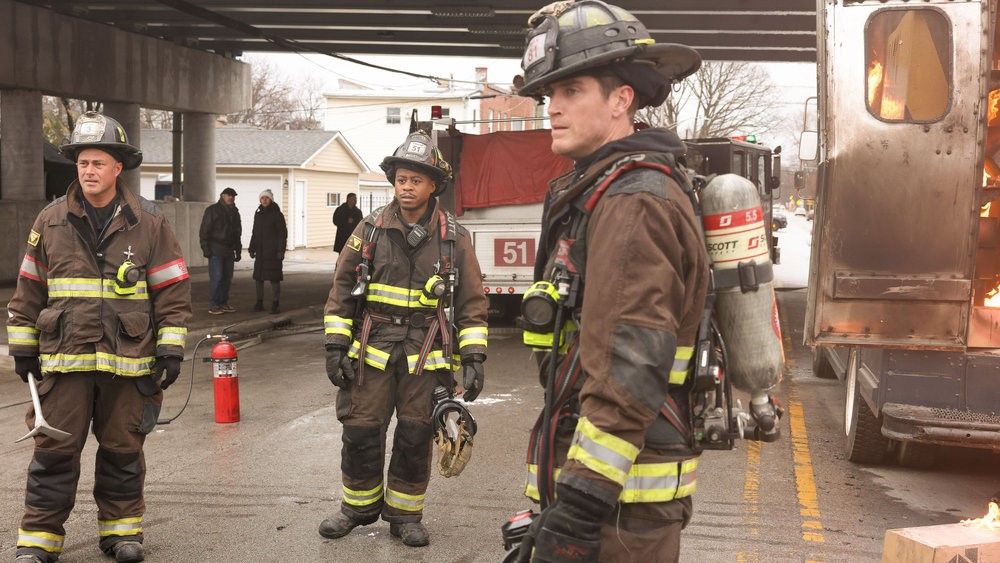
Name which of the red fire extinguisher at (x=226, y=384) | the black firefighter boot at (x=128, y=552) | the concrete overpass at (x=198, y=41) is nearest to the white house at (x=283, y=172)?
the concrete overpass at (x=198, y=41)

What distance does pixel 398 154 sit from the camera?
18.6ft

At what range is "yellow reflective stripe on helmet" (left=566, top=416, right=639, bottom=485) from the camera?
8.36 feet

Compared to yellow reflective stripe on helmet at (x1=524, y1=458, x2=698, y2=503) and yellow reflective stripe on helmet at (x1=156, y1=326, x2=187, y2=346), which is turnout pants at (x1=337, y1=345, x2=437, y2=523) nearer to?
yellow reflective stripe on helmet at (x1=156, y1=326, x2=187, y2=346)

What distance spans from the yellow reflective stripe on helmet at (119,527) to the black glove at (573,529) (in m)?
3.28

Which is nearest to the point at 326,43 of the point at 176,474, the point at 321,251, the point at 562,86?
the point at 321,251

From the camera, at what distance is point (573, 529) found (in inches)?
99.7

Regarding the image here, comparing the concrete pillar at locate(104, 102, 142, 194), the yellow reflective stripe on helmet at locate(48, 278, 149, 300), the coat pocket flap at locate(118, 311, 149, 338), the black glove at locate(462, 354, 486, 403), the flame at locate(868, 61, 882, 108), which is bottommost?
the black glove at locate(462, 354, 486, 403)

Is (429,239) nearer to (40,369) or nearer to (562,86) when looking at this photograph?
(40,369)

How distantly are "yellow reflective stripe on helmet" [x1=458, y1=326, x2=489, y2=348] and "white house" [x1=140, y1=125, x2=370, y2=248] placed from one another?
35436mm

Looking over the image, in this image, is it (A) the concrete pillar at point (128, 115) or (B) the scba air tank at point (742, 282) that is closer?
(B) the scba air tank at point (742, 282)

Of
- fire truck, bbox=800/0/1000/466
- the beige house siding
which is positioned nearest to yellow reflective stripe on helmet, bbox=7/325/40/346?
fire truck, bbox=800/0/1000/466

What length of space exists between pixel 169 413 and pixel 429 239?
14.1 feet

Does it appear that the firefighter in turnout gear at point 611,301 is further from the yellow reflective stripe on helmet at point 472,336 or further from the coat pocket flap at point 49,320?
the coat pocket flap at point 49,320

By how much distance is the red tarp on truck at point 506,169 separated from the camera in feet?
44.3
